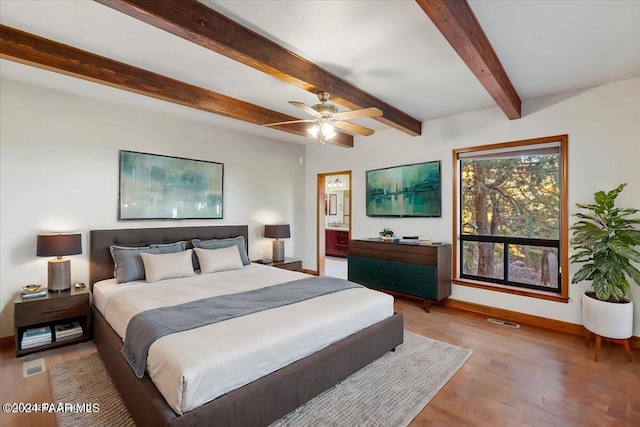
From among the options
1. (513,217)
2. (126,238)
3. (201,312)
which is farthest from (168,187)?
(513,217)

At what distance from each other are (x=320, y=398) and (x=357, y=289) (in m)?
1.12

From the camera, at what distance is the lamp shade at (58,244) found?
10.3ft

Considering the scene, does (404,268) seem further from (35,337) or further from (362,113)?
(35,337)

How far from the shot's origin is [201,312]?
7.92 ft

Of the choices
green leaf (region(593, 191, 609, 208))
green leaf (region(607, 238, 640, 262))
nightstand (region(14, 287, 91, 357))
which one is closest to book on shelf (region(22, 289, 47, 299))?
nightstand (region(14, 287, 91, 357))

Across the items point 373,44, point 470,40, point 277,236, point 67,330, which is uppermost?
point 373,44

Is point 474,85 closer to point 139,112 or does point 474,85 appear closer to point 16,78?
point 139,112

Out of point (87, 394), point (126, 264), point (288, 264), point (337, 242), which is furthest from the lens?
point (337, 242)

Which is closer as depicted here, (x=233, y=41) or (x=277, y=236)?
(x=233, y=41)

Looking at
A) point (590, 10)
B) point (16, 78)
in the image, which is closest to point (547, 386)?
point (590, 10)

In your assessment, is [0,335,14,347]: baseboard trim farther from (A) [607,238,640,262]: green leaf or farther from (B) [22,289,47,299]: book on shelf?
(A) [607,238,640,262]: green leaf

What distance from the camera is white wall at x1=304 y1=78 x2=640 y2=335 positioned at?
3.21 m

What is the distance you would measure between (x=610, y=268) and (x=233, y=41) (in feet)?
12.6

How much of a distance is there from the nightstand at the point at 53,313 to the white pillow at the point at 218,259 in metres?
1.19
